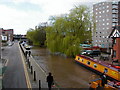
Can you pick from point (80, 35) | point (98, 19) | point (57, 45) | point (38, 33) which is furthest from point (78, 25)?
point (38, 33)

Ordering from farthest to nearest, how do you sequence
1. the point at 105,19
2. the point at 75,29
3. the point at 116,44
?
the point at 105,19
the point at 75,29
the point at 116,44

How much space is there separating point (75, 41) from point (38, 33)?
105 feet

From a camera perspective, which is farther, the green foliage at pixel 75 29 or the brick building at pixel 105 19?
the brick building at pixel 105 19

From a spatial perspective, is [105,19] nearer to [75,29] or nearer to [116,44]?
[75,29]

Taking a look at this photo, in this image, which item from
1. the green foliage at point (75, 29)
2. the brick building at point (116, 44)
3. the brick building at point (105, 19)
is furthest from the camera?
the brick building at point (105, 19)

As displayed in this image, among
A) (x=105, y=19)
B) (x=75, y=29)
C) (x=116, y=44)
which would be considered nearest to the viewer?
(x=116, y=44)

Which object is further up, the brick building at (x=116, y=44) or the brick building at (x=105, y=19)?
the brick building at (x=105, y=19)

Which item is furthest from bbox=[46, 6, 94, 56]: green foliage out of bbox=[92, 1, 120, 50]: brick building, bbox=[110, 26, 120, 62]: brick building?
bbox=[92, 1, 120, 50]: brick building

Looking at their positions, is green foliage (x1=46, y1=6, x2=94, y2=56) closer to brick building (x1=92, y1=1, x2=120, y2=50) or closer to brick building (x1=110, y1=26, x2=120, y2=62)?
brick building (x1=110, y1=26, x2=120, y2=62)

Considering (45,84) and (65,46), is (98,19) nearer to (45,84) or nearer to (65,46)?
(65,46)

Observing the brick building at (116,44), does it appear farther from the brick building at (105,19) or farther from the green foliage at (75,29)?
the brick building at (105,19)

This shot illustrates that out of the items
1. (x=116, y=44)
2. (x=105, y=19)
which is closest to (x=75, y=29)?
(x=116, y=44)

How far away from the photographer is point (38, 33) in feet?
166

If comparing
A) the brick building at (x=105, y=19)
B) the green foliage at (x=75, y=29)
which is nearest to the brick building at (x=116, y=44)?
the green foliage at (x=75, y=29)
